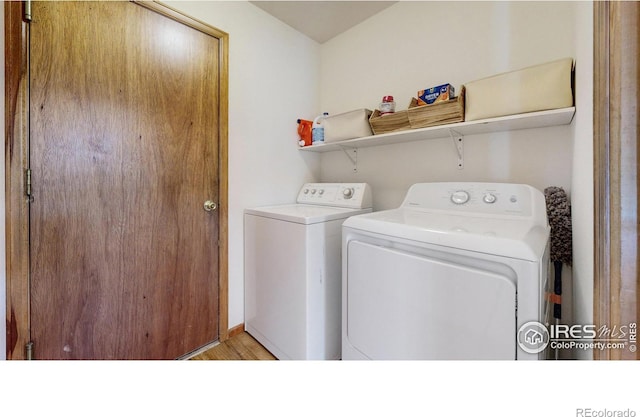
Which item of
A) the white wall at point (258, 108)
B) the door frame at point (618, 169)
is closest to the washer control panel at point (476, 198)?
the door frame at point (618, 169)

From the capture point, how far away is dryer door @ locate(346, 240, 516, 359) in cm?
76

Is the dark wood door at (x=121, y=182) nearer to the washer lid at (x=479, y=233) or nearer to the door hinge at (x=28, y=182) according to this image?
the door hinge at (x=28, y=182)

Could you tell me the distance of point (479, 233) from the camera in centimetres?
85

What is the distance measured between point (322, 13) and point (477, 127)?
1.40m

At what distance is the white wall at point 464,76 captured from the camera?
0.96 meters

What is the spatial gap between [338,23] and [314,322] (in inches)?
84.5

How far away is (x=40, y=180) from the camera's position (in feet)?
3.43

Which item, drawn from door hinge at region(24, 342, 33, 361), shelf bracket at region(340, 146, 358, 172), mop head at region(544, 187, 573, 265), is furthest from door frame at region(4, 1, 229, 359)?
mop head at region(544, 187, 573, 265)

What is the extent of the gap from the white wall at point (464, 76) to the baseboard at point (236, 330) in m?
1.31

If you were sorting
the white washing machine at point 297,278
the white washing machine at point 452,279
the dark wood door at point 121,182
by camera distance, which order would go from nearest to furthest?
the white washing machine at point 452,279
the dark wood door at point 121,182
the white washing machine at point 297,278

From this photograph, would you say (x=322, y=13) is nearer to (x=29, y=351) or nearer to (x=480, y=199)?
(x=480, y=199)

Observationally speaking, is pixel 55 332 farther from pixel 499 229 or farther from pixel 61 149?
pixel 499 229
